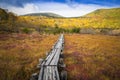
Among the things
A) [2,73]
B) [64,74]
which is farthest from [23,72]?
A: [64,74]

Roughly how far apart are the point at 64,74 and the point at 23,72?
2.96m

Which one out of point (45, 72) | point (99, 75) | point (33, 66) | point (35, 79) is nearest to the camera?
point (35, 79)

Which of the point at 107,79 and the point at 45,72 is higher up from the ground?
the point at 45,72

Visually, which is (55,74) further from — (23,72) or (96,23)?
(96,23)

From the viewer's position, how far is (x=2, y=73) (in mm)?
8641

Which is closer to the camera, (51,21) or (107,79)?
(107,79)

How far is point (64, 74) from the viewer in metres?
7.14

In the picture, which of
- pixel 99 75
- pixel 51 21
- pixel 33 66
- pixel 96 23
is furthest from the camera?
pixel 51 21

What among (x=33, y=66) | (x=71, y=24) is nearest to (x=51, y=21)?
(x=71, y=24)

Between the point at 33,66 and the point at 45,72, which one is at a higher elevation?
the point at 45,72

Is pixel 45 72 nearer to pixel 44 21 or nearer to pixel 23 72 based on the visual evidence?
pixel 23 72

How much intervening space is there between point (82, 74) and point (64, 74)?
217 cm

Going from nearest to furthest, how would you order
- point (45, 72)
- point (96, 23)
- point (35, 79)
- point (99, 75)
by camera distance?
point (35, 79), point (45, 72), point (99, 75), point (96, 23)

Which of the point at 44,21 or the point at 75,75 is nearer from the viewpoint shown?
the point at 75,75
